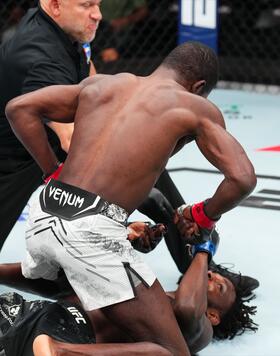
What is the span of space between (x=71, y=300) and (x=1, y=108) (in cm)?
73

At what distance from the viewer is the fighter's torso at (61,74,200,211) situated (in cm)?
194

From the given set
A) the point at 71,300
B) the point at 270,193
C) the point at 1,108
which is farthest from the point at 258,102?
the point at 71,300

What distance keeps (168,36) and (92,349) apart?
4467 millimetres

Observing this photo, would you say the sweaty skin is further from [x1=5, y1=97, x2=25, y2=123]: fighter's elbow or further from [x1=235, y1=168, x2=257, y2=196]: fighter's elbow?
[x1=5, y1=97, x2=25, y2=123]: fighter's elbow

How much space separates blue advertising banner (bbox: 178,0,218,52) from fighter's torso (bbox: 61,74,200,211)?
11.5 feet

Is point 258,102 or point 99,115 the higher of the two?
point 99,115

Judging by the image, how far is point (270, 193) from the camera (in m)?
3.52

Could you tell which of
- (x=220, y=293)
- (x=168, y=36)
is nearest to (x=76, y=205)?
(x=220, y=293)

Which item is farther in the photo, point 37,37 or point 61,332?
point 37,37

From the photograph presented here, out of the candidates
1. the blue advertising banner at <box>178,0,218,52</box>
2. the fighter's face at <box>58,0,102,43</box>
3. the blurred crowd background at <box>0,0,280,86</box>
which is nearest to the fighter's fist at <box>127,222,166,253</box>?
the fighter's face at <box>58,0,102,43</box>

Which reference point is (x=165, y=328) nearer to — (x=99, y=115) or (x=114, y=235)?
(x=114, y=235)

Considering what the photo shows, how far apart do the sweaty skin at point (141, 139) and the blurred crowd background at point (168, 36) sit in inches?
Answer: 153

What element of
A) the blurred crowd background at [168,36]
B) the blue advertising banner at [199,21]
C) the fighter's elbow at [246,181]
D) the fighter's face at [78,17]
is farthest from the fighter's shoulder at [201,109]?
the blurred crowd background at [168,36]

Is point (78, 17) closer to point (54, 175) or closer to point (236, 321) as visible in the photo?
point (54, 175)
